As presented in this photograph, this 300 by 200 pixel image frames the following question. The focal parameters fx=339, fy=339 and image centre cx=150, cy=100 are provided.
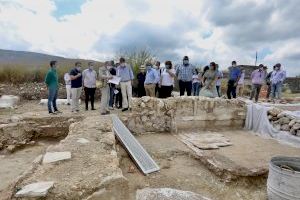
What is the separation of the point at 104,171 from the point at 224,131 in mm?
6321

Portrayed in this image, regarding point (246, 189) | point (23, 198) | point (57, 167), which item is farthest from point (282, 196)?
point (23, 198)

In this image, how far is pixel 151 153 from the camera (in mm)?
7340

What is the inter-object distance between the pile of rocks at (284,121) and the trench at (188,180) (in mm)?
2768

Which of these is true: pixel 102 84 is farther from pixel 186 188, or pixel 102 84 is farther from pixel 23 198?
pixel 23 198

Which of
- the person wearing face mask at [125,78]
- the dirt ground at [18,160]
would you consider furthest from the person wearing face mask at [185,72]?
the dirt ground at [18,160]

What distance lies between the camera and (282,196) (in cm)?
511

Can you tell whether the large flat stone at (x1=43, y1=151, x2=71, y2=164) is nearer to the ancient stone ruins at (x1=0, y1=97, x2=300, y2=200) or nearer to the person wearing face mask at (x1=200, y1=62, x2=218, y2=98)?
the ancient stone ruins at (x1=0, y1=97, x2=300, y2=200)

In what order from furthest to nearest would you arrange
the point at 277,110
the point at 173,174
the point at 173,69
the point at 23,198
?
the point at 173,69 → the point at 277,110 → the point at 173,174 → the point at 23,198

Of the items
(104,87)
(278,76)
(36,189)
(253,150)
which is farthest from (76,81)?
(36,189)

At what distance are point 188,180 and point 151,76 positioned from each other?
5156 mm

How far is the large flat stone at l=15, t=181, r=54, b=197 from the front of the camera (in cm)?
329

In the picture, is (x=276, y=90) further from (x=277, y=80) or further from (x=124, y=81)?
(x=124, y=81)

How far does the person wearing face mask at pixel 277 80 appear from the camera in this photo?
12193 mm

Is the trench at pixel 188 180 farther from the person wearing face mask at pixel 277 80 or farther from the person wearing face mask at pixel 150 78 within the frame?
the person wearing face mask at pixel 277 80
